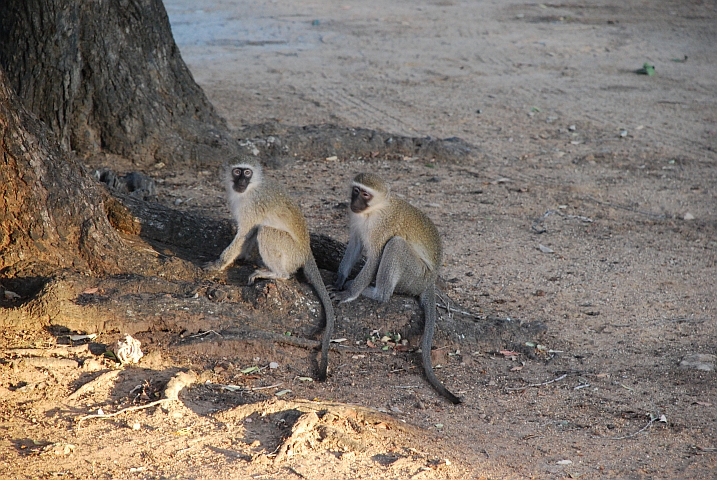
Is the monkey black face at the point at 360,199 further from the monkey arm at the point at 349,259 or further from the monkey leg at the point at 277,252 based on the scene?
the monkey leg at the point at 277,252

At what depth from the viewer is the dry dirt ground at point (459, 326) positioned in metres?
3.86

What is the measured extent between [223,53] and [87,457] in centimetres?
1244

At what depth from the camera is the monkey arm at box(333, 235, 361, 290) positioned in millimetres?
5801

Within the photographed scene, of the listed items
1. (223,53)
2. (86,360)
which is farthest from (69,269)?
(223,53)

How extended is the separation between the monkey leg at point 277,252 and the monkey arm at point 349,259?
1.68 feet

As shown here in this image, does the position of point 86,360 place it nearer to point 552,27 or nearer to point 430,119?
point 430,119

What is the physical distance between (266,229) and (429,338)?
137cm

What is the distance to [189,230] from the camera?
574 centimetres

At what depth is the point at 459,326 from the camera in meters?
5.43

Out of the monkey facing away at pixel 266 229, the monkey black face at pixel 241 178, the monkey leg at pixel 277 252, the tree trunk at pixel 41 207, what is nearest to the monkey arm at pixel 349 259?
the monkey facing away at pixel 266 229

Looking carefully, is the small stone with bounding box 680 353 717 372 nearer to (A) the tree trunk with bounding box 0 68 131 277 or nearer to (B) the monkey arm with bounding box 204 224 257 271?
(B) the monkey arm with bounding box 204 224 257 271

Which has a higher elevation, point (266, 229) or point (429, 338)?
point (266, 229)

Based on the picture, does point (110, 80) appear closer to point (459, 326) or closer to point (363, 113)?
point (363, 113)

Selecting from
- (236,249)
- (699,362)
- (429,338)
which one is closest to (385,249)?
(429,338)
